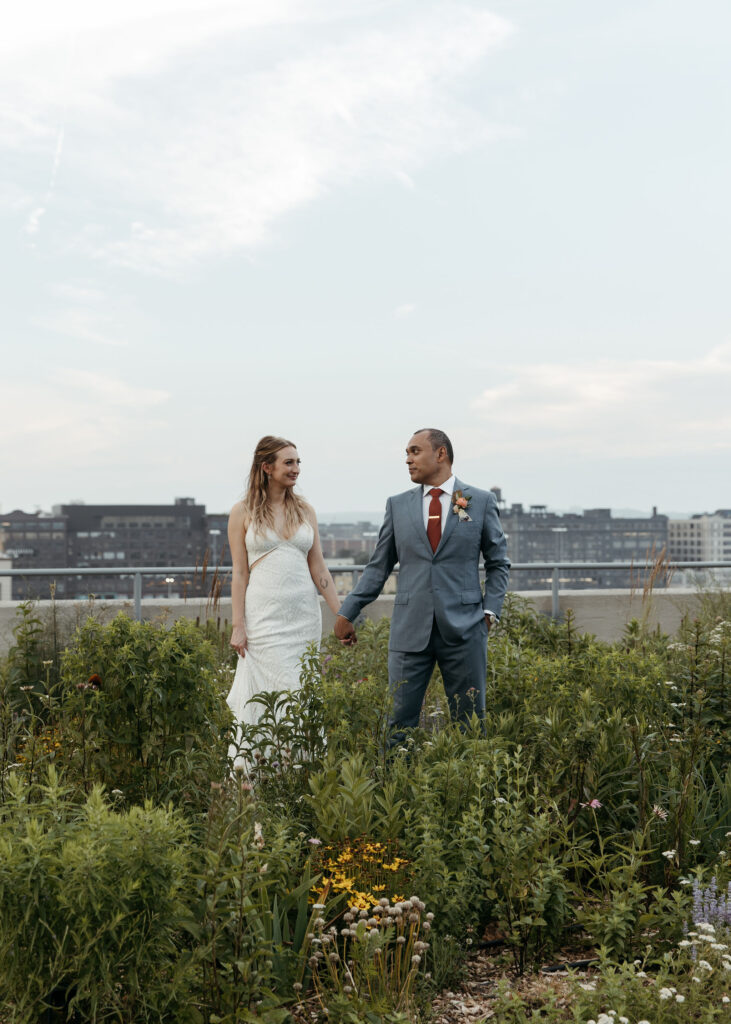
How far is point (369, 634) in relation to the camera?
25.4 ft

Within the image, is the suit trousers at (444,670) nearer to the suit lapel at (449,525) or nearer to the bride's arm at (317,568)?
the suit lapel at (449,525)

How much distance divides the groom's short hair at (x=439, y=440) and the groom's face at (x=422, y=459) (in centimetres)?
2

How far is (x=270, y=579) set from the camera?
588 cm

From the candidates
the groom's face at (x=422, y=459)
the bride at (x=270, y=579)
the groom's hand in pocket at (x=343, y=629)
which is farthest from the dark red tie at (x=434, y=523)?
the bride at (x=270, y=579)

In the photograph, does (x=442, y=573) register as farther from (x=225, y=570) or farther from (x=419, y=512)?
(x=225, y=570)

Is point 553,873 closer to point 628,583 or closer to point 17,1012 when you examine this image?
point 17,1012

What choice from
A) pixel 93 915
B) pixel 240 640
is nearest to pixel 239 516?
pixel 240 640

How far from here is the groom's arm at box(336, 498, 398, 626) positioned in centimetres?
546

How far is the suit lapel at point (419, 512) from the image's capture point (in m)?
5.30

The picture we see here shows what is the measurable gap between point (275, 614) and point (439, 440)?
1464 millimetres

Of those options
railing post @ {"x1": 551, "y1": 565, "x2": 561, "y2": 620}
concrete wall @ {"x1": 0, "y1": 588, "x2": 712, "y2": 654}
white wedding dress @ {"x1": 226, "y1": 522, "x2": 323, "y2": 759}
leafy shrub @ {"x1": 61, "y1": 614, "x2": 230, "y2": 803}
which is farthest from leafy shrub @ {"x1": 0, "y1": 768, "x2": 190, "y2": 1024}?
railing post @ {"x1": 551, "y1": 565, "x2": 561, "y2": 620}

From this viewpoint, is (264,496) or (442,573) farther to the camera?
(264,496)

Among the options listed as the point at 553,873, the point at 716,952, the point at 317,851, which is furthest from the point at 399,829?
the point at 716,952

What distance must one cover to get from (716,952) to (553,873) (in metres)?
0.56
